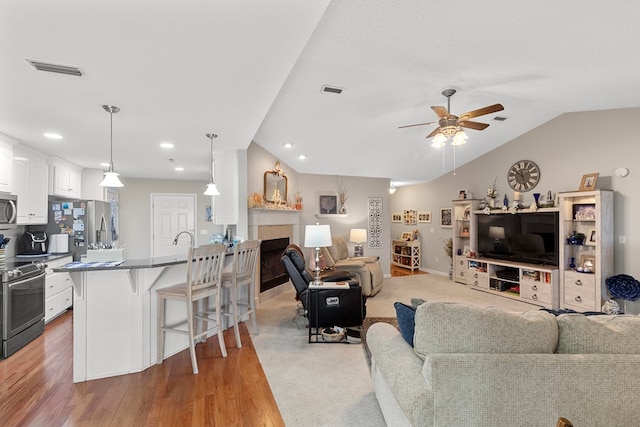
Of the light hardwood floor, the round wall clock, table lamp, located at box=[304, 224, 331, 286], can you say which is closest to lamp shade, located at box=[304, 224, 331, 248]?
table lamp, located at box=[304, 224, 331, 286]

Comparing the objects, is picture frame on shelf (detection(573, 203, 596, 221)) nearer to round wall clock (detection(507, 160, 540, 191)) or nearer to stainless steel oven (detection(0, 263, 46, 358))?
round wall clock (detection(507, 160, 540, 191))

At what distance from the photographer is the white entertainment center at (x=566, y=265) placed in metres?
4.30

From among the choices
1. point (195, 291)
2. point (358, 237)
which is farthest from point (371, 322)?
point (358, 237)

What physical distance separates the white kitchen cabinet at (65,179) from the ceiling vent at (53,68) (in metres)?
3.27

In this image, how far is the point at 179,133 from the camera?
12.0ft

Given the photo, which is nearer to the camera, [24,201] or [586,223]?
[24,201]

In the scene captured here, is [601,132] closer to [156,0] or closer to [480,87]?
[480,87]

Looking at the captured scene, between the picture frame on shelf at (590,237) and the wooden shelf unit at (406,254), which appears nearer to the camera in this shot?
the picture frame on shelf at (590,237)

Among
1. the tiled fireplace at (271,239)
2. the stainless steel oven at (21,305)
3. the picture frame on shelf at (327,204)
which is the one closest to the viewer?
the stainless steel oven at (21,305)

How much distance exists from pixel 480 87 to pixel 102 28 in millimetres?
3732

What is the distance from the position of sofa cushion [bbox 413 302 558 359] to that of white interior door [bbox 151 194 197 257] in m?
6.53

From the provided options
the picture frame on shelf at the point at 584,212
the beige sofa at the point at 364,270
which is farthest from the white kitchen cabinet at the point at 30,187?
the picture frame on shelf at the point at 584,212

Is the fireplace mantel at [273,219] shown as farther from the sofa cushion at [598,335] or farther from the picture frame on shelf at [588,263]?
the picture frame on shelf at [588,263]

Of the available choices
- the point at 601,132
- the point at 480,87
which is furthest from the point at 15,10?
the point at 601,132
